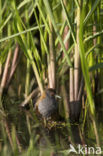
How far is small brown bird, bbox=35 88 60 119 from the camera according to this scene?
10.4 ft

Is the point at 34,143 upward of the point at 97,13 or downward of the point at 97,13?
downward

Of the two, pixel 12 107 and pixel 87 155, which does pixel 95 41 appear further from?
pixel 87 155

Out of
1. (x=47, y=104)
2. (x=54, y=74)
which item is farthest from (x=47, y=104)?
(x=54, y=74)

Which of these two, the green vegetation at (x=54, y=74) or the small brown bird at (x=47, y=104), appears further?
the small brown bird at (x=47, y=104)

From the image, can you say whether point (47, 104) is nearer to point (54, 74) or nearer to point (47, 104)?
point (47, 104)

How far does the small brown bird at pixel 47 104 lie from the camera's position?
3174mm

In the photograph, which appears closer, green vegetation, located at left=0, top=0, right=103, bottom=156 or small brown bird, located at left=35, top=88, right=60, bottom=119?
green vegetation, located at left=0, top=0, right=103, bottom=156

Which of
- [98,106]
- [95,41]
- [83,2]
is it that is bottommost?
[98,106]

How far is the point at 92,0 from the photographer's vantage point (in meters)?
2.83

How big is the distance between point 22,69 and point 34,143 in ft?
11.7

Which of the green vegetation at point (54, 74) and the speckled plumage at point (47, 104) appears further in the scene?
the speckled plumage at point (47, 104)

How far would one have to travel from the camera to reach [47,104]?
332cm

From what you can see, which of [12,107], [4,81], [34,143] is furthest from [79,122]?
[4,81]

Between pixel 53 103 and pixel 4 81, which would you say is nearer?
pixel 53 103
